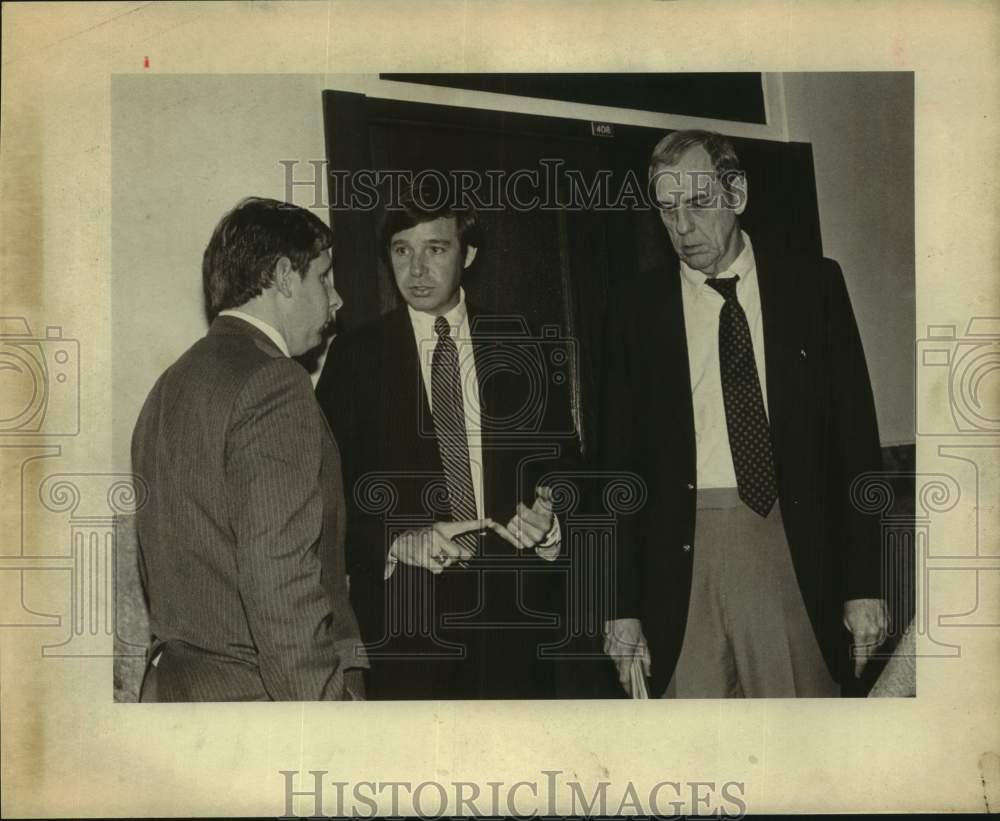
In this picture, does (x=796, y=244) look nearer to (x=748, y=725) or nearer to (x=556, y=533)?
(x=556, y=533)

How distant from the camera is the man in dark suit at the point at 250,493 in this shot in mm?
3021

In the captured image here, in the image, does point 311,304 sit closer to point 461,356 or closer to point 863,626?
point 461,356

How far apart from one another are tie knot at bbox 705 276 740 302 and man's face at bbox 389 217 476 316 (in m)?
0.71

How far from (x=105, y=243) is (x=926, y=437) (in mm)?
2466

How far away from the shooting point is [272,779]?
319cm

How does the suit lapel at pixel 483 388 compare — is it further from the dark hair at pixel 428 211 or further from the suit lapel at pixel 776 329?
the suit lapel at pixel 776 329

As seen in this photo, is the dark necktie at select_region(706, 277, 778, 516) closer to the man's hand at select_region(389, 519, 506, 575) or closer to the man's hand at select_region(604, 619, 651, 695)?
the man's hand at select_region(604, 619, 651, 695)

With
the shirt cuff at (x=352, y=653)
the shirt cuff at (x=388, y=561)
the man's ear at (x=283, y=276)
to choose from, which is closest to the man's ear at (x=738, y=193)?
the man's ear at (x=283, y=276)

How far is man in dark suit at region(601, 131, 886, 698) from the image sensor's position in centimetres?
319

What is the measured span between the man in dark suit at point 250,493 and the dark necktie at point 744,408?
1.14 meters

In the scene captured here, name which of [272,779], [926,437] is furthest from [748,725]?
[272,779]

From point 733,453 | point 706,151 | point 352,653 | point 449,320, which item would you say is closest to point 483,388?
point 449,320

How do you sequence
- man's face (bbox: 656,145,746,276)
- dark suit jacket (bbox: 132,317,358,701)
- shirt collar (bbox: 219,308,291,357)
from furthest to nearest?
man's face (bbox: 656,145,746,276) < shirt collar (bbox: 219,308,291,357) < dark suit jacket (bbox: 132,317,358,701)

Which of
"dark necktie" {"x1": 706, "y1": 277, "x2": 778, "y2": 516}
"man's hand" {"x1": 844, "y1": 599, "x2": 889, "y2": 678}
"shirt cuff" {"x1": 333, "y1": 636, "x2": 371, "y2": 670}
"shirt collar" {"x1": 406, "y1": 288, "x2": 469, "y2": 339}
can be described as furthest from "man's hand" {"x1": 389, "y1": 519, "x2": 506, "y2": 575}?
"man's hand" {"x1": 844, "y1": 599, "x2": 889, "y2": 678}
